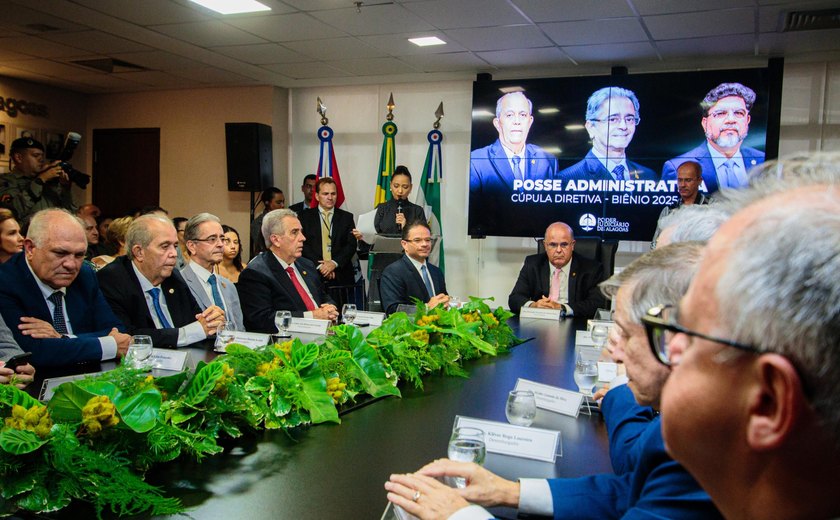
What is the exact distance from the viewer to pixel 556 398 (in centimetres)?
188

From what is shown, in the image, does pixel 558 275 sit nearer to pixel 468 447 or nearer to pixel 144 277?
pixel 144 277

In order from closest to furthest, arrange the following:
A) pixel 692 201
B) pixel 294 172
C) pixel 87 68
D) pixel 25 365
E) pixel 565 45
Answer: pixel 25 365
pixel 692 201
pixel 565 45
pixel 87 68
pixel 294 172

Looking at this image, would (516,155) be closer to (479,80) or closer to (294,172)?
(479,80)

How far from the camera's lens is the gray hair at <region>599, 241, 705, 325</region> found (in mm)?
1088

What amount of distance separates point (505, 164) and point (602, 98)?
3.72 feet

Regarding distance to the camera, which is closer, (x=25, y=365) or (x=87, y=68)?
(x=25, y=365)

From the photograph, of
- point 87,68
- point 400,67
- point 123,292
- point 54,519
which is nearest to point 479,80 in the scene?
point 400,67

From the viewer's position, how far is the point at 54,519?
107cm

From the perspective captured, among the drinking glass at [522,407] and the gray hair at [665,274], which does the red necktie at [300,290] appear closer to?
the drinking glass at [522,407]

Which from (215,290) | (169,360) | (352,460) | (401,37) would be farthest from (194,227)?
(401,37)

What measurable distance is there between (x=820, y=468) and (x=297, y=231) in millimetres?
3564

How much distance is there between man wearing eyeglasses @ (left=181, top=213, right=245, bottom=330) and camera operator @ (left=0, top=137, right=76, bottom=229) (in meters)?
2.92

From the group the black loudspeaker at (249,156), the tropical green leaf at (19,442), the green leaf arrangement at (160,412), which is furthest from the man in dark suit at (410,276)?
the black loudspeaker at (249,156)

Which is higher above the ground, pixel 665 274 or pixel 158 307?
pixel 665 274
